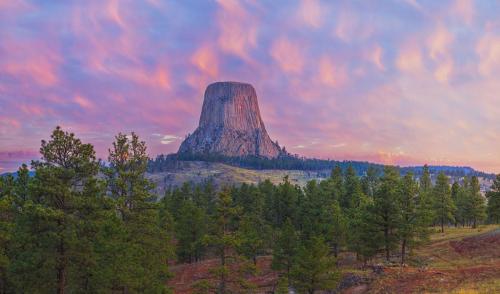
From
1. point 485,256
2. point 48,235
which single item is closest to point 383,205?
point 485,256

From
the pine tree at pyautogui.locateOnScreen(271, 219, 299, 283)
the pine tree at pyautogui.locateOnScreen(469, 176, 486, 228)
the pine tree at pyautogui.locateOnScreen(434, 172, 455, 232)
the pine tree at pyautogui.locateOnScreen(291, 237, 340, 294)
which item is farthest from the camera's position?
the pine tree at pyautogui.locateOnScreen(469, 176, 486, 228)

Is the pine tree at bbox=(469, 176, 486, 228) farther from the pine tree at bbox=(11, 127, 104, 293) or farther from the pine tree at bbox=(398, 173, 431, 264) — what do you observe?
the pine tree at bbox=(11, 127, 104, 293)

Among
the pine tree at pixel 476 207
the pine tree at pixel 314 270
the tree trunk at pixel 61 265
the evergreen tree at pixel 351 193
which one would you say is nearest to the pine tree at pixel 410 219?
the pine tree at pixel 314 270

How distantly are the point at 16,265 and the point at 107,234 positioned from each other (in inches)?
293

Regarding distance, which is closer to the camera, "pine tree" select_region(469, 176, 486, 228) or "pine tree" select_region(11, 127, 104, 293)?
"pine tree" select_region(11, 127, 104, 293)

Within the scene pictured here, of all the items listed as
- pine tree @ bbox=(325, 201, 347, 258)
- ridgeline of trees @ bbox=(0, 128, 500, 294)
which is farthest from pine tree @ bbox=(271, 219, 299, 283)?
pine tree @ bbox=(325, 201, 347, 258)

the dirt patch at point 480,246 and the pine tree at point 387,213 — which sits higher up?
the pine tree at point 387,213

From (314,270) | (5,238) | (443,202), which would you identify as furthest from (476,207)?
(5,238)

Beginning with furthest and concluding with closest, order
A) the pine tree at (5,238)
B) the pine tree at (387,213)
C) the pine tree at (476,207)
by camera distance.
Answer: the pine tree at (476,207), the pine tree at (387,213), the pine tree at (5,238)

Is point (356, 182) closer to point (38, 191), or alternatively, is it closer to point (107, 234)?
point (107, 234)

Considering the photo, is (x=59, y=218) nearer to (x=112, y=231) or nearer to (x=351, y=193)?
(x=112, y=231)

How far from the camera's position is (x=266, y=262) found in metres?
65.2

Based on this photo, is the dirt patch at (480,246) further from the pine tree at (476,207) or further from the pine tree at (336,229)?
the pine tree at (476,207)

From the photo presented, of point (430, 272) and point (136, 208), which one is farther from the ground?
point (136, 208)
